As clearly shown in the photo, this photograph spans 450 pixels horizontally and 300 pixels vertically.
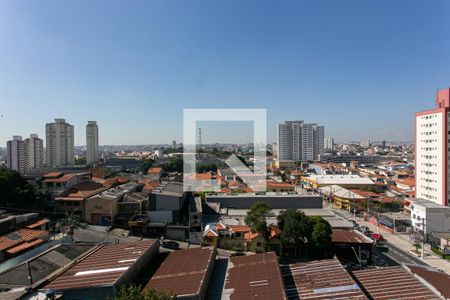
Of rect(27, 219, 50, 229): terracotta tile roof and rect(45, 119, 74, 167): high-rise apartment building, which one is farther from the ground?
rect(45, 119, 74, 167): high-rise apartment building

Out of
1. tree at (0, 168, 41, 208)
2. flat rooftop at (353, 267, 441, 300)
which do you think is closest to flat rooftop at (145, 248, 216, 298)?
flat rooftop at (353, 267, 441, 300)

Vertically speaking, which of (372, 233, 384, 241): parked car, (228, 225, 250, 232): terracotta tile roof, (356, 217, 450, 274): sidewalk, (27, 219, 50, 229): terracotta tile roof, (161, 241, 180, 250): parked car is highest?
(27, 219, 50, 229): terracotta tile roof

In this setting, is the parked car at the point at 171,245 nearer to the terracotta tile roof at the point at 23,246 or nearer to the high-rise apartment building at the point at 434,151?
the terracotta tile roof at the point at 23,246

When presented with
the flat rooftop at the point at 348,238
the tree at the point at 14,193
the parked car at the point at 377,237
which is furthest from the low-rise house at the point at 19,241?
the parked car at the point at 377,237

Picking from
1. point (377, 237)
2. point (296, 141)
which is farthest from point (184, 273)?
point (296, 141)

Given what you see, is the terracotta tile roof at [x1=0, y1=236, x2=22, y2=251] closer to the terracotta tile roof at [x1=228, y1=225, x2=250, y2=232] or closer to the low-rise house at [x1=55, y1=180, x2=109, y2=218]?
the low-rise house at [x1=55, y1=180, x2=109, y2=218]
